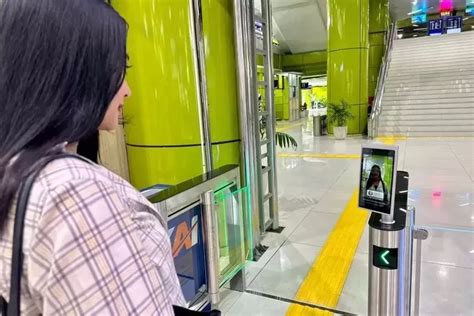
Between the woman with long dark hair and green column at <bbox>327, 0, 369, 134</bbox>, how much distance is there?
10.1 metres

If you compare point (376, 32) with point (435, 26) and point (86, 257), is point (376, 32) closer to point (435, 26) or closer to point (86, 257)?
point (435, 26)

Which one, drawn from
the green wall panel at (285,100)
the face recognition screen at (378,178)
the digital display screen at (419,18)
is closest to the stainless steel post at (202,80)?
the face recognition screen at (378,178)

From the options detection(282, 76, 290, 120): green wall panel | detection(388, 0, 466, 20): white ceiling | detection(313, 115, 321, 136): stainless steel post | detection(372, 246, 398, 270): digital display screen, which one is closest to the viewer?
detection(372, 246, 398, 270): digital display screen

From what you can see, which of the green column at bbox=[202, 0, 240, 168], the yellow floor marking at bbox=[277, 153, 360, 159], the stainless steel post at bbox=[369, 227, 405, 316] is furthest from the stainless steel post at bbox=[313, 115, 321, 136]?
the stainless steel post at bbox=[369, 227, 405, 316]

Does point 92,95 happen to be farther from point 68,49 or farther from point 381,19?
point 381,19

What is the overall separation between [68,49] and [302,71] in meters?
23.2

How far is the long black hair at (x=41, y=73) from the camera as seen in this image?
20.1 inches

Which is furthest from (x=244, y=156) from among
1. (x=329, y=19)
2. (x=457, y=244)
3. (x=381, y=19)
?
(x=381, y=19)

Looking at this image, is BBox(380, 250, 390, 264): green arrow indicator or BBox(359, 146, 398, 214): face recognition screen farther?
BBox(380, 250, 390, 264): green arrow indicator

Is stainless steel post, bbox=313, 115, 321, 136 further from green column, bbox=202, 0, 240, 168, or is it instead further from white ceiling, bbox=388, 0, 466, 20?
A: green column, bbox=202, 0, 240, 168

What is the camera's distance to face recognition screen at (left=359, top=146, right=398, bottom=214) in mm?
1258

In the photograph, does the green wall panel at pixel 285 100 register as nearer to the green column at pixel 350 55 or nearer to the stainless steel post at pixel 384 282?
the green column at pixel 350 55

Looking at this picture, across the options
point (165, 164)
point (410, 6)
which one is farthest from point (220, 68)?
point (410, 6)

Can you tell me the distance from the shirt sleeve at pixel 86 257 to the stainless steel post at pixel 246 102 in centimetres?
188
